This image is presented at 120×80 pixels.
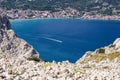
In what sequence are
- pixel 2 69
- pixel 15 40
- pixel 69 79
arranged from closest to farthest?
1. pixel 69 79
2. pixel 2 69
3. pixel 15 40

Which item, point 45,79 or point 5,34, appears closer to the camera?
point 45,79

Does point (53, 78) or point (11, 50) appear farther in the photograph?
point (11, 50)

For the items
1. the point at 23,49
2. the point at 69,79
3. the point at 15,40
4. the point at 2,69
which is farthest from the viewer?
the point at 15,40

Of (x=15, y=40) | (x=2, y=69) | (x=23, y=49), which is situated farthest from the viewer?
(x=15, y=40)

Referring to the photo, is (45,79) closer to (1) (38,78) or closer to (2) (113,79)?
(1) (38,78)

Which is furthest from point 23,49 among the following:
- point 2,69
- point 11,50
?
point 2,69

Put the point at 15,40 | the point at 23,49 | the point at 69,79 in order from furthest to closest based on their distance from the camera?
1. the point at 15,40
2. the point at 23,49
3. the point at 69,79

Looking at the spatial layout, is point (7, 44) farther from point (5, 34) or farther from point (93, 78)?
point (93, 78)

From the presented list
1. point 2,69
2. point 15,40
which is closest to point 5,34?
point 15,40

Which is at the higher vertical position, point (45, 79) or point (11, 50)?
point (45, 79)
